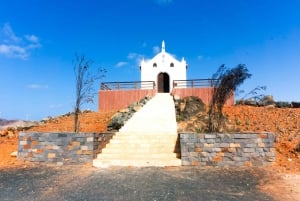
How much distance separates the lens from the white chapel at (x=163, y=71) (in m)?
28.3

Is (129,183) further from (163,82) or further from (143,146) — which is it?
(163,82)

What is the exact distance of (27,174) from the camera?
23.7 ft

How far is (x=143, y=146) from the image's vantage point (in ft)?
31.2

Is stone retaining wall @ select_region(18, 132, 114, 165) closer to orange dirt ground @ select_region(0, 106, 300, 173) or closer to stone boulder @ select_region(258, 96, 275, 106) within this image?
orange dirt ground @ select_region(0, 106, 300, 173)

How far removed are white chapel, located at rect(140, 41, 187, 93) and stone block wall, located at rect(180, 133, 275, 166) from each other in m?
19.8

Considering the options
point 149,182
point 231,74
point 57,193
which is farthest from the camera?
point 231,74

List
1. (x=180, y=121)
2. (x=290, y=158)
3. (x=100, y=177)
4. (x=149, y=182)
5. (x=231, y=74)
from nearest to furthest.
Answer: (x=149, y=182)
(x=100, y=177)
(x=290, y=158)
(x=231, y=74)
(x=180, y=121)

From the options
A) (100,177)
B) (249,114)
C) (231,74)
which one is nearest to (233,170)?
(100,177)

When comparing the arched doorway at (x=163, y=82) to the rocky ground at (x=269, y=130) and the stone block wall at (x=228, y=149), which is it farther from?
the stone block wall at (x=228, y=149)

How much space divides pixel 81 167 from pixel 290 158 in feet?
21.4

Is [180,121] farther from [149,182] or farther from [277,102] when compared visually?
[277,102]

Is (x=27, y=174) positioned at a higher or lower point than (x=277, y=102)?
lower

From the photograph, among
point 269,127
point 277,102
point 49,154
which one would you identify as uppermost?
point 277,102

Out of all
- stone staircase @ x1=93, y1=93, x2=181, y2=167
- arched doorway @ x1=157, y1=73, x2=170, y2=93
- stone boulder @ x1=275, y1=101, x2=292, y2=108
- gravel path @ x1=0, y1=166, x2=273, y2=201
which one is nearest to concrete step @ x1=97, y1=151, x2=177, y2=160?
stone staircase @ x1=93, y1=93, x2=181, y2=167
